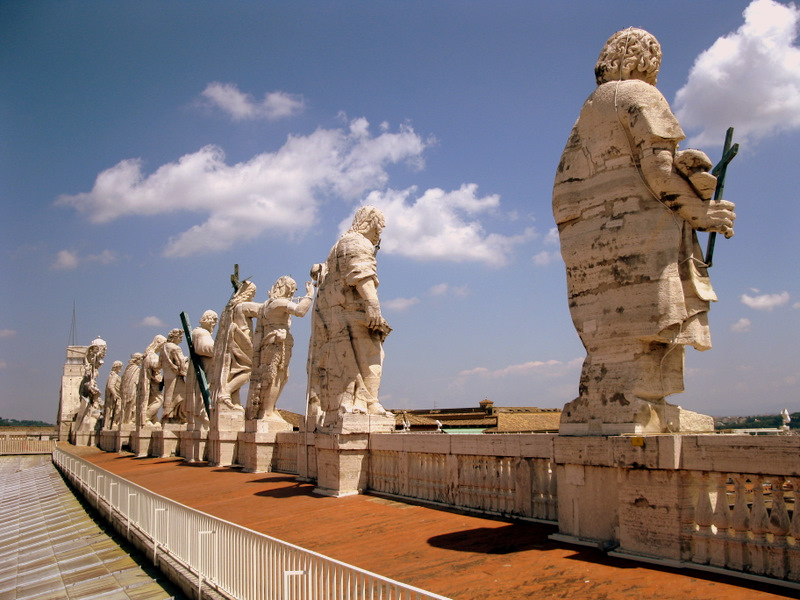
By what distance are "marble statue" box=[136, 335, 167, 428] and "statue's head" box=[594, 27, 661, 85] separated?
899 inches

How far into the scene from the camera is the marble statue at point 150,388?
25.4 m

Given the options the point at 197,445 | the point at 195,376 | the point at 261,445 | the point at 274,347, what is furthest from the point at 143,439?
the point at 274,347

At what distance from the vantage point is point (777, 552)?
3969 millimetres

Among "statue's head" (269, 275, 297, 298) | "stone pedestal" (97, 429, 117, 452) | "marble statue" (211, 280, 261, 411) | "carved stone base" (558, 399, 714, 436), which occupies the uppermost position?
"statue's head" (269, 275, 297, 298)

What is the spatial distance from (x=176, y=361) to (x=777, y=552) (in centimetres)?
2068

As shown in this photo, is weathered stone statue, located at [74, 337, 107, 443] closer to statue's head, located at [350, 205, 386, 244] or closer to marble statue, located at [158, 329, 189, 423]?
marble statue, located at [158, 329, 189, 423]

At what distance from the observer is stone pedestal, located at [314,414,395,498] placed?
30.3 feet

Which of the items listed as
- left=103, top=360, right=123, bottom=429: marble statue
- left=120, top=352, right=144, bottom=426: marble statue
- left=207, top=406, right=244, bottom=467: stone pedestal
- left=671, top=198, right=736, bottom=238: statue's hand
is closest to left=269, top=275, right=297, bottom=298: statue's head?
left=207, top=406, right=244, bottom=467: stone pedestal

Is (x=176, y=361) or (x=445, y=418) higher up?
(x=176, y=361)

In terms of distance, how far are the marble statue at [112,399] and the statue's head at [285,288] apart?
70.7ft

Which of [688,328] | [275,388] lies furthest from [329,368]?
[688,328]

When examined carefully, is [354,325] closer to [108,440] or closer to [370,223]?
[370,223]

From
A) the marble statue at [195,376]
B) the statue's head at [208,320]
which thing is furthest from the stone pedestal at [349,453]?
the statue's head at [208,320]

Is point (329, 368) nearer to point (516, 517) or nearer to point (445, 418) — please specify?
point (516, 517)
